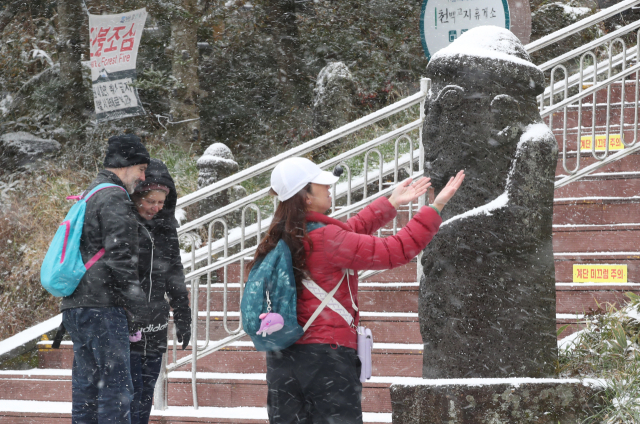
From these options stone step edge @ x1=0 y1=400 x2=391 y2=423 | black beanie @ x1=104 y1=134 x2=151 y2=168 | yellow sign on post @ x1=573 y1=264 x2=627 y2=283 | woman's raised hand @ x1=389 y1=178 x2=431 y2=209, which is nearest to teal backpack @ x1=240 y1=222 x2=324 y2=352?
woman's raised hand @ x1=389 y1=178 x2=431 y2=209

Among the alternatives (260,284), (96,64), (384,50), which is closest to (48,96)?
(96,64)

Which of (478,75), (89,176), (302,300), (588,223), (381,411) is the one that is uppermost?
(89,176)

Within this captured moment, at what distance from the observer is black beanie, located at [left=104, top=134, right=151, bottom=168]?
361 centimetres

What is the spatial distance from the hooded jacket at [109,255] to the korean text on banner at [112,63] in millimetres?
7982

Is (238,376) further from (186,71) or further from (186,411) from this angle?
(186,71)

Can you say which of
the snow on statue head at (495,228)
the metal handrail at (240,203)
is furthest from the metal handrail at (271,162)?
the snow on statue head at (495,228)

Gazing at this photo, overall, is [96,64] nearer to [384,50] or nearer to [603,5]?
[384,50]

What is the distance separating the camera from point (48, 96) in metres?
13.3

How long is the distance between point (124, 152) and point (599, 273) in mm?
3748

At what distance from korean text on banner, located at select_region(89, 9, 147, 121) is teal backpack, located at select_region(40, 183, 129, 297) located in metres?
7.93

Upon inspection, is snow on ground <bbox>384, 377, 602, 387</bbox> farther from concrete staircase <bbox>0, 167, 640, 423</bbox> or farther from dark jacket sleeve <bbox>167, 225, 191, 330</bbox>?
dark jacket sleeve <bbox>167, 225, 191, 330</bbox>

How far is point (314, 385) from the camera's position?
2719 millimetres

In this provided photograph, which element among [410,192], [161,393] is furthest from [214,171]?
[410,192]

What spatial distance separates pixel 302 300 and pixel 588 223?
3914 millimetres
